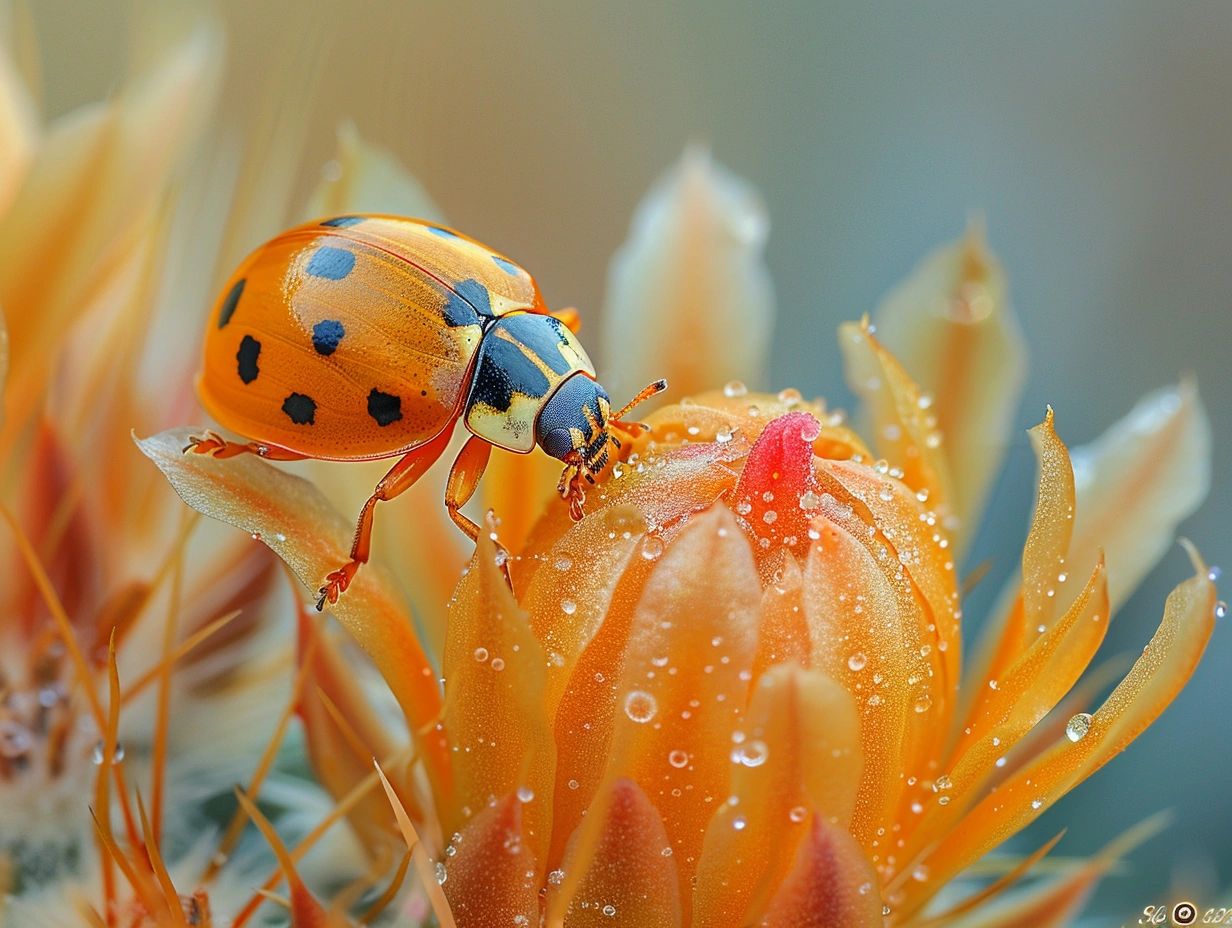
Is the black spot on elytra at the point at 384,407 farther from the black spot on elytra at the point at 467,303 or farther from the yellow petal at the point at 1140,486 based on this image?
the yellow petal at the point at 1140,486

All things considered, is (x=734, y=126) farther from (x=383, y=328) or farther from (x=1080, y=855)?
(x=383, y=328)

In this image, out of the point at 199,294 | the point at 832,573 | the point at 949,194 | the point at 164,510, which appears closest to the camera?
the point at 832,573

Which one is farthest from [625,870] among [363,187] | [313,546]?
[363,187]

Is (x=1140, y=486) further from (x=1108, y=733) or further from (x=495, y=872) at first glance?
(x=495, y=872)

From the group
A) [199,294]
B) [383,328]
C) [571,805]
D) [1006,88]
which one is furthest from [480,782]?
[1006,88]

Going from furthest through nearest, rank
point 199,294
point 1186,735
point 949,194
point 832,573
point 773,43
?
point 773,43 < point 949,194 < point 1186,735 < point 199,294 < point 832,573

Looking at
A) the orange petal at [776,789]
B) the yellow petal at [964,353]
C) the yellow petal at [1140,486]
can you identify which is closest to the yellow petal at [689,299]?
the yellow petal at [964,353]
